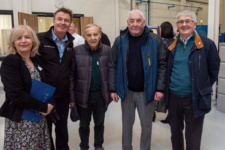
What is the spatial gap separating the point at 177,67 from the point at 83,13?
581 cm

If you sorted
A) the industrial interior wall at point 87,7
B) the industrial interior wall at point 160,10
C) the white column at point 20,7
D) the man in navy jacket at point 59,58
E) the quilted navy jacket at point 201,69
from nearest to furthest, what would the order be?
the quilted navy jacket at point 201,69, the man in navy jacket at point 59,58, the white column at point 20,7, the industrial interior wall at point 87,7, the industrial interior wall at point 160,10

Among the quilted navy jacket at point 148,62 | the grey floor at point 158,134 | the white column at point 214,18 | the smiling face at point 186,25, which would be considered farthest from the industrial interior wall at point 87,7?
the smiling face at point 186,25

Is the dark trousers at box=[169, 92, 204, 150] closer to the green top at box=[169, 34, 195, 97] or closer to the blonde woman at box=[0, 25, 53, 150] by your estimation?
the green top at box=[169, 34, 195, 97]

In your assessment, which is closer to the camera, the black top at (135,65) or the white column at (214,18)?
the black top at (135,65)

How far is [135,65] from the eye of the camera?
6.72 ft

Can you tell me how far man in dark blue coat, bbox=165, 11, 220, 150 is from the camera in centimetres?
185

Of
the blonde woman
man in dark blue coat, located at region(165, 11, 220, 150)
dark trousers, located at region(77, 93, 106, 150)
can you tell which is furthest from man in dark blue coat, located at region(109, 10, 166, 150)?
the blonde woman

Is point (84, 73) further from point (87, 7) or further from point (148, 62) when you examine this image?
point (87, 7)

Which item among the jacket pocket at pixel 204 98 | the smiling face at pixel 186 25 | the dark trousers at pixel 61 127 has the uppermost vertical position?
the smiling face at pixel 186 25

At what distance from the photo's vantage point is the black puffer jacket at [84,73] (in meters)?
2.18

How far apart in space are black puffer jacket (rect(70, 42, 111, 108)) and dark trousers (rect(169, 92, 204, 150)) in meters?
0.71

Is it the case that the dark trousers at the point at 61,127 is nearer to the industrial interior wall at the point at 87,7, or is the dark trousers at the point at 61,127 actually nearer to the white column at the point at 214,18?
the white column at the point at 214,18

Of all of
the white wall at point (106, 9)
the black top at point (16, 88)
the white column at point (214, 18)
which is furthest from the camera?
the white wall at point (106, 9)

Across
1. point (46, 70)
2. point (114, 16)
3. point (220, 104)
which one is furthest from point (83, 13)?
point (46, 70)
